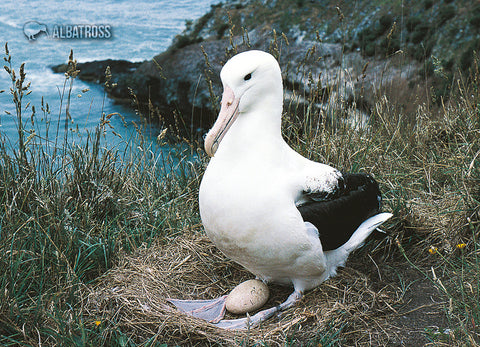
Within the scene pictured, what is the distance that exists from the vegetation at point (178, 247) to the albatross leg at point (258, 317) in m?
0.05

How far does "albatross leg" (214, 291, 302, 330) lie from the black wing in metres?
0.35

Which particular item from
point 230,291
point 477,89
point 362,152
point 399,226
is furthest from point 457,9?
point 230,291

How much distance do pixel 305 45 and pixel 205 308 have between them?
25.5ft

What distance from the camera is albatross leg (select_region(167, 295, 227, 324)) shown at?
3285 mm

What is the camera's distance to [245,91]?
2943mm

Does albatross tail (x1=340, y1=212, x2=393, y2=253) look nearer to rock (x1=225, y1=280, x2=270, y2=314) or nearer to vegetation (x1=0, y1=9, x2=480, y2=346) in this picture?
vegetation (x1=0, y1=9, x2=480, y2=346)

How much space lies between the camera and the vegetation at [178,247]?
9.89ft

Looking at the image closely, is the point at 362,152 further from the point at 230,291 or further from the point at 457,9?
the point at 457,9

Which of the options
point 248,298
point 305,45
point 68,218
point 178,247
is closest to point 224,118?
point 248,298

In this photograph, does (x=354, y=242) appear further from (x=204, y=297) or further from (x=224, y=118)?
(x=224, y=118)

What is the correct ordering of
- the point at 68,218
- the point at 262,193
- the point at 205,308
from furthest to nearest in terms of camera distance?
the point at 68,218, the point at 205,308, the point at 262,193

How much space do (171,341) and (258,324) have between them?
490 millimetres

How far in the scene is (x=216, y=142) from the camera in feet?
9.70

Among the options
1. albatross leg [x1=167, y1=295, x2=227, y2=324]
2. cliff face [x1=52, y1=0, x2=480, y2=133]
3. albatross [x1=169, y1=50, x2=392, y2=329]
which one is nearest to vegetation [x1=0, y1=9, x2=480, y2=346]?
albatross leg [x1=167, y1=295, x2=227, y2=324]
